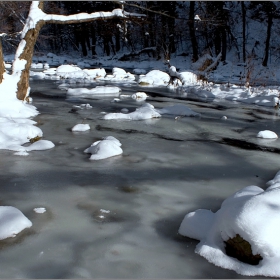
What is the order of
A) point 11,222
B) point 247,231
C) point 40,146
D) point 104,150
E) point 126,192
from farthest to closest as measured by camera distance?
point 40,146
point 104,150
point 126,192
point 11,222
point 247,231

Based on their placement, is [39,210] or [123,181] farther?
[123,181]

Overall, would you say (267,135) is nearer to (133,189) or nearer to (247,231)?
(133,189)

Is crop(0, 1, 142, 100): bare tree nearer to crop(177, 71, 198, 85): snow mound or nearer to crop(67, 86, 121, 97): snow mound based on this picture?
crop(67, 86, 121, 97): snow mound

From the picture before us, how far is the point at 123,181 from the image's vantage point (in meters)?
3.60

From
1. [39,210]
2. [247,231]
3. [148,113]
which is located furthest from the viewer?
[148,113]

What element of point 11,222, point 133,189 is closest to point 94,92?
point 133,189

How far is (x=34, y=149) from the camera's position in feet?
15.0

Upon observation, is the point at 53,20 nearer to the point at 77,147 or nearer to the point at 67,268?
the point at 77,147

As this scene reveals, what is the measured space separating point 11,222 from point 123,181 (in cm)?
130

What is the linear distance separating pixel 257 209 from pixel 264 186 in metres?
1.39

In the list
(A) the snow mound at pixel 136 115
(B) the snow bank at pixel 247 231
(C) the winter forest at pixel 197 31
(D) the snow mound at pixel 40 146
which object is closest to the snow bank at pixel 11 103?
(A) the snow mound at pixel 136 115

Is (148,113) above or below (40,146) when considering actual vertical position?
above

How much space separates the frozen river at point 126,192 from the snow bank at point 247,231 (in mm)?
77

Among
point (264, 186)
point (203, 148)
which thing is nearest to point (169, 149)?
point (203, 148)
